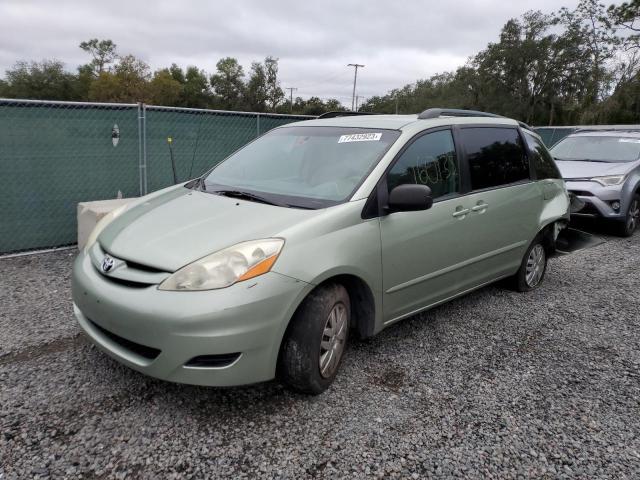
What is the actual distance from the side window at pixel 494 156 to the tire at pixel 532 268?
2.39 feet

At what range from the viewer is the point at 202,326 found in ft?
7.57

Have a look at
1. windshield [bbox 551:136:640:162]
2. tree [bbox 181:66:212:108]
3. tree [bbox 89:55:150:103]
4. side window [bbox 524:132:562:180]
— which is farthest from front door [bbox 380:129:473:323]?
tree [bbox 181:66:212:108]

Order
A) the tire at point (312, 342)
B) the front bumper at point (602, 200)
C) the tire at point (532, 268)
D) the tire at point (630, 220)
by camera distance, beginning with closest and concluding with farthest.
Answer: the tire at point (312, 342), the tire at point (532, 268), the front bumper at point (602, 200), the tire at point (630, 220)

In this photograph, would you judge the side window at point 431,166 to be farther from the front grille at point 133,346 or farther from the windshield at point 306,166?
the front grille at point 133,346

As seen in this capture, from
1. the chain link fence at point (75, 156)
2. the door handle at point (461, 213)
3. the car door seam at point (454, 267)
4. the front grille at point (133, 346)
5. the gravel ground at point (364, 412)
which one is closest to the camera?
the gravel ground at point (364, 412)

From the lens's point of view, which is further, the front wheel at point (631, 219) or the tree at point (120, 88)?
the tree at point (120, 88)

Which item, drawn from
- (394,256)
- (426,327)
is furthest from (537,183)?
(394,256)

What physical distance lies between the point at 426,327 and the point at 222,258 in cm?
207

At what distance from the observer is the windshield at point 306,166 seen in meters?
3.10

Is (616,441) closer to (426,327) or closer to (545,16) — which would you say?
(426,327)

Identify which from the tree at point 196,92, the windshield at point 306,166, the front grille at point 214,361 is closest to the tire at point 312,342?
the front grille at point 214,361

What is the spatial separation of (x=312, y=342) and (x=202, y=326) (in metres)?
0.62

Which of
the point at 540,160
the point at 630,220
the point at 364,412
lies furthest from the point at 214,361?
the point at 630,220

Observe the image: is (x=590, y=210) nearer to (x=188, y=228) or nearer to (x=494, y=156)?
(x=494, y=156)
